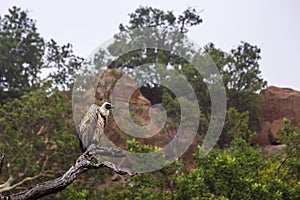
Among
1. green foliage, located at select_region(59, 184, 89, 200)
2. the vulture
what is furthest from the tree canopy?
the vulture

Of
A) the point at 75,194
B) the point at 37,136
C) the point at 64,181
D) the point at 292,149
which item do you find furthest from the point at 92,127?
the point at 37,136

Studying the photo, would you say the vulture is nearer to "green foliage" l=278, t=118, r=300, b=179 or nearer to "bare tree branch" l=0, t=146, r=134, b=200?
"bare tree branch" l=0, t=146, r=134, b=200

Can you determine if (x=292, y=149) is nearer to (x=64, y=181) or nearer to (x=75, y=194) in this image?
(x=75, y=194)

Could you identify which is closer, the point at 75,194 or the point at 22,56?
the point at 75,194

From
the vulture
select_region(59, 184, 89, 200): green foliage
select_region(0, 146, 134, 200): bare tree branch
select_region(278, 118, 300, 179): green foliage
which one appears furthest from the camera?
select_region(278, 118, 300, 179): green foliage

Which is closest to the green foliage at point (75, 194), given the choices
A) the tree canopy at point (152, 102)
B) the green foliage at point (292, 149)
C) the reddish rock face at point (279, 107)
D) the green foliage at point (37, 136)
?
the tree canopy at point (152, 102)

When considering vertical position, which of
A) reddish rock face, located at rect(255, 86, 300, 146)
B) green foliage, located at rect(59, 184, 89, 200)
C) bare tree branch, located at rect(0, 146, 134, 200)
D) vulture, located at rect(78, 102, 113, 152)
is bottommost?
green foliage, located at rect(59, 184, 89, 200)

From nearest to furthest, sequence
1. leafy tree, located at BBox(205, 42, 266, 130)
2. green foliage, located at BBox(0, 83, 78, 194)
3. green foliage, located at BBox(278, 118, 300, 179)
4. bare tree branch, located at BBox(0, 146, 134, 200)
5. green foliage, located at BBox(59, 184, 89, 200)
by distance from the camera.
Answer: bare tree branch, located at BBox(0, 146, 134, 200), green foliage, located at BBox(59, 184, 89, 200), green foliage, located at BBox(278, 118, 300, 179), green foliage, located at BBox(0, 83, 78, 194), leafy tree, located at BBox(205, 42, 266, 130)

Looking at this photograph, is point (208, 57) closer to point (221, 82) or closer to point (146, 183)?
point (221, 82)

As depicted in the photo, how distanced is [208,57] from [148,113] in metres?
4.72

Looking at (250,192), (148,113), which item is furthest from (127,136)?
(250,192)

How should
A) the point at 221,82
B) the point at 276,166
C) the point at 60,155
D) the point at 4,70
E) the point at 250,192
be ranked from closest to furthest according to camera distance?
the point at 250,192 → the point at 276,166 → the point at 60,155 → the point at 221,82 → the point at 4,70

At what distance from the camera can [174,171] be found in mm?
17406

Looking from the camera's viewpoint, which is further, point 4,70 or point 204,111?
point 4,70
